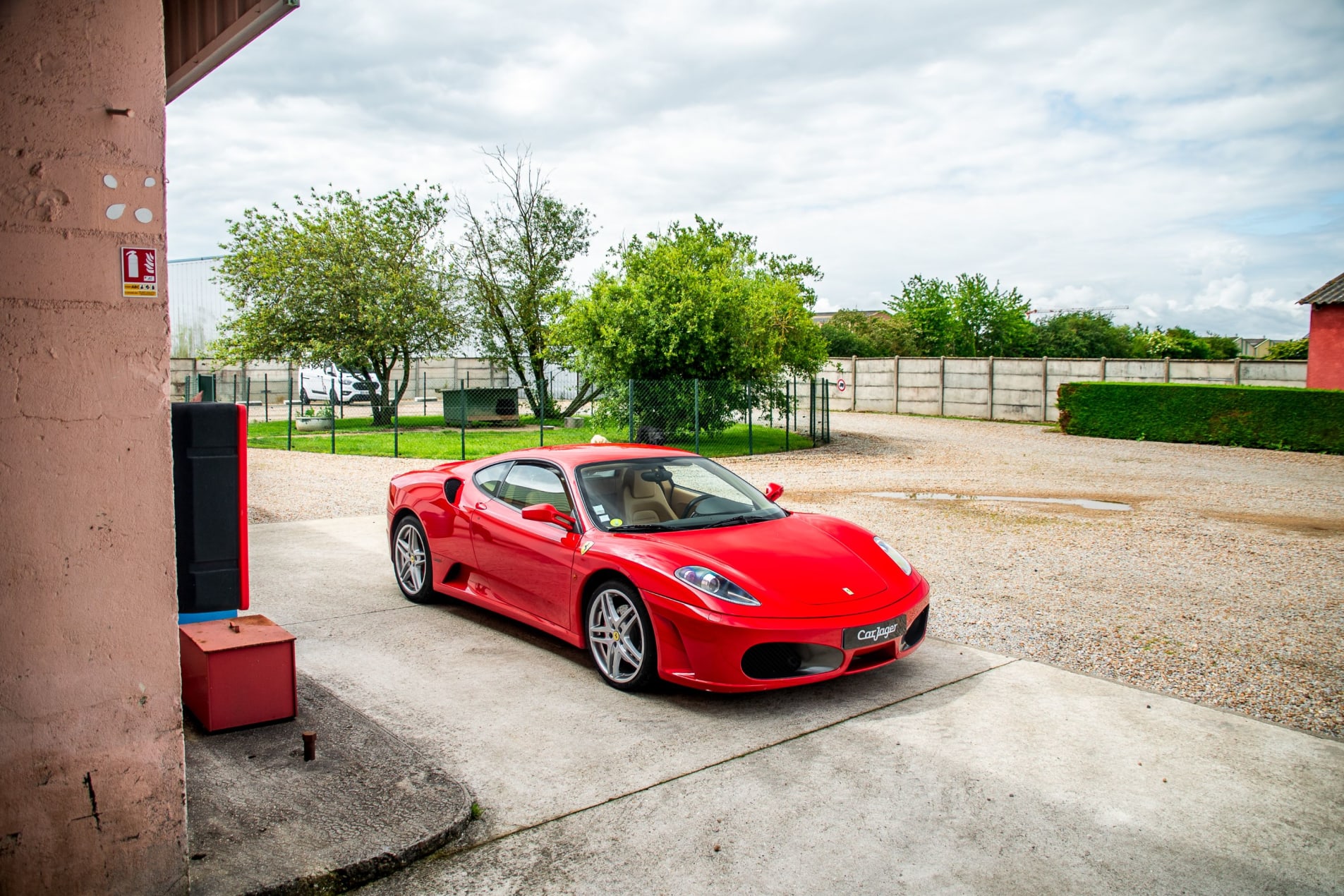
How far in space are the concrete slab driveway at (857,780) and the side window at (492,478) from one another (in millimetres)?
1040

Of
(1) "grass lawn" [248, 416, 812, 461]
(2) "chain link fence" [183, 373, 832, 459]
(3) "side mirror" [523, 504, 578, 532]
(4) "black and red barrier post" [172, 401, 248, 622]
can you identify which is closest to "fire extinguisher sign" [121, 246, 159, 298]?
(4) "black and red barrier post" [172, 401, 248, 622]

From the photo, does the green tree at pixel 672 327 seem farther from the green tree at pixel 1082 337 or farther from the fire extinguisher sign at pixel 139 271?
the green tree at pixel 1082 337

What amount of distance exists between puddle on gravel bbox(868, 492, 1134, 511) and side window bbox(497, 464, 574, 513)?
310 inches

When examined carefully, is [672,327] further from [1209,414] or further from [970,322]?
[970,322]

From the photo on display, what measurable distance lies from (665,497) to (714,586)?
1232mm

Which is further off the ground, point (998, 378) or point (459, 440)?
point (998, 378)

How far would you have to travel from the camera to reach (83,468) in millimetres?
2688

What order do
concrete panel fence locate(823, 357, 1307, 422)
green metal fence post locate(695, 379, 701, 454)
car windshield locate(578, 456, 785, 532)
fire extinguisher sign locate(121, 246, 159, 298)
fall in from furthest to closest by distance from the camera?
concrete panel fence locate(823, 357, 1307, 422), green metal fence post locate(695, 379, 701, 454), car windshield locate(578, 456, 785, 532), fire extinguisher sign locate(121, 246, 159, 298)

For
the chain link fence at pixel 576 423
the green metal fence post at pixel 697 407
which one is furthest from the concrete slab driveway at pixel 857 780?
the green metal fence post at pixel 697 407

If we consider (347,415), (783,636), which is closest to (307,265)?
(347,415)

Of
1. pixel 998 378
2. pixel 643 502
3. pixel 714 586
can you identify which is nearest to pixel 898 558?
pixel 714 586

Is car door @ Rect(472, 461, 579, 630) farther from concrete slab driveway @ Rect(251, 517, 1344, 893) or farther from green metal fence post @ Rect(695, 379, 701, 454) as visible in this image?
green metal fence post @ Rect(695, 379, 701, 454)

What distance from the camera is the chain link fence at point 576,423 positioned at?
1931 cm

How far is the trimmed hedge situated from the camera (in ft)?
65.0
